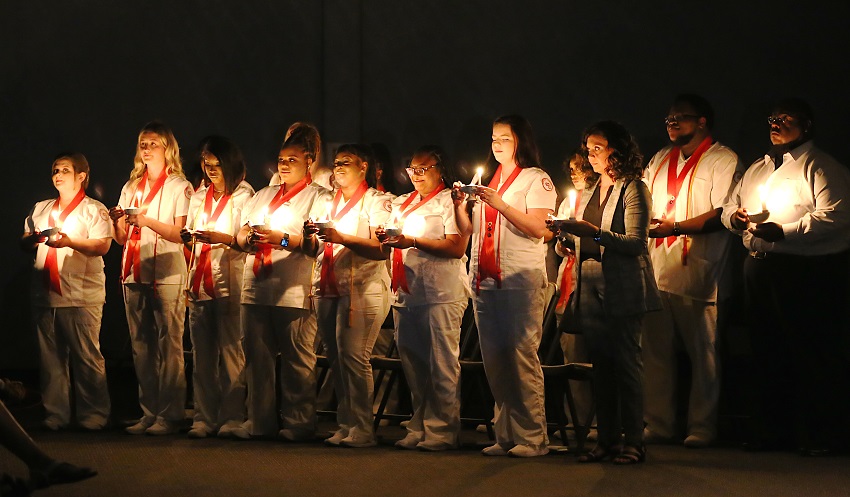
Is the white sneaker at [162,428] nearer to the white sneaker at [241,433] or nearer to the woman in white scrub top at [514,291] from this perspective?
the white sneaker at [241,433]

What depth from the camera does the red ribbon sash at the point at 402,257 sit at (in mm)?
5734

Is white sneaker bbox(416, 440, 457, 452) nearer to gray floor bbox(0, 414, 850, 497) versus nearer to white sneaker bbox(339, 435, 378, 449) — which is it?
gray floor bbox(0, 414, 850, 497)

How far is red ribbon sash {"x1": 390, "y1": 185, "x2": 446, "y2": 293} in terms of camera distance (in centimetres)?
573

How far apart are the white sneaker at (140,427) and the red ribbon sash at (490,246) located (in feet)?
7.10

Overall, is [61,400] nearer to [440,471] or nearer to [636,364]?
[440,471]

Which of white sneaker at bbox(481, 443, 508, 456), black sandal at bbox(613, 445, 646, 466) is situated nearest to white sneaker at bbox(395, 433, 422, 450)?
white sneaker at bbox(481, 443, 508, 456)

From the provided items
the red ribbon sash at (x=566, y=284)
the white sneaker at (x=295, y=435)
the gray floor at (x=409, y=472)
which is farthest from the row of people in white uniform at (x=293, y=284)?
the red ribbon sash at (x=566, y=284)

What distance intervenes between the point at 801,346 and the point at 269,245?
2785 mm

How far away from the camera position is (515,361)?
17.9ft

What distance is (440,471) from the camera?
504cm

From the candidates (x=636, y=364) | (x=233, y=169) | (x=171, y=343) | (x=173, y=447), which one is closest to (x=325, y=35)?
(x=233, y=169)

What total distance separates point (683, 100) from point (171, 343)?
125 inches

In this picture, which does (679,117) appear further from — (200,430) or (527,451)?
(200,430)

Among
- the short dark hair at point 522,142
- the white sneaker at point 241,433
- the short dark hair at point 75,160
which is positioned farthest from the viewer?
the short dark hair at point 75,160
